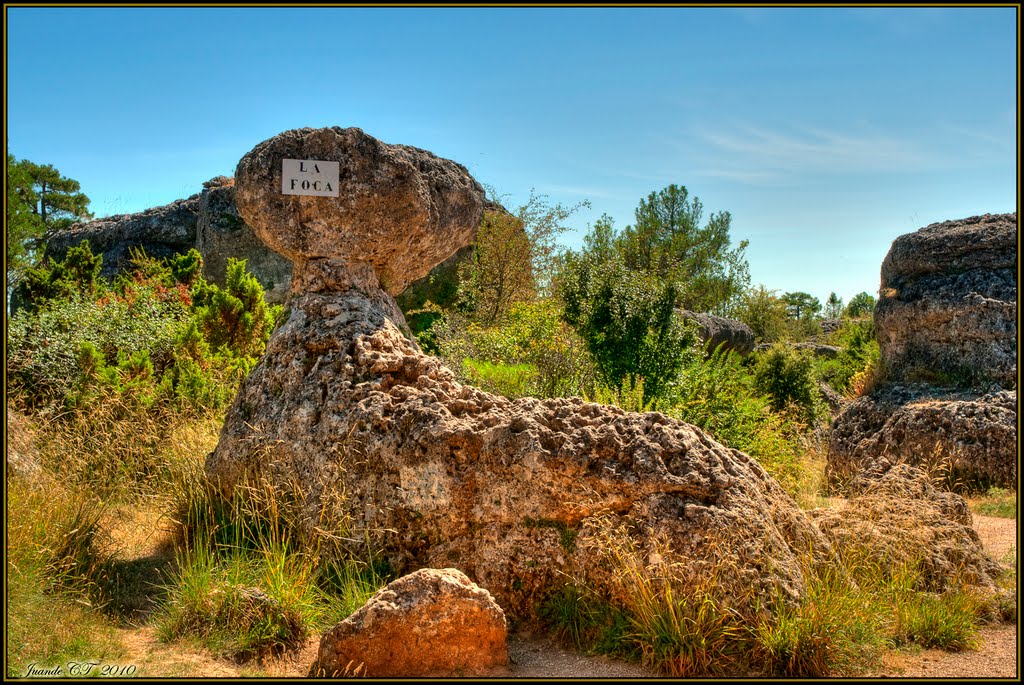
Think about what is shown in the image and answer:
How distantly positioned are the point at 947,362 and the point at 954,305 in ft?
2.44

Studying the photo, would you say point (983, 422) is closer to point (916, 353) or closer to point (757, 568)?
point (916, 353)

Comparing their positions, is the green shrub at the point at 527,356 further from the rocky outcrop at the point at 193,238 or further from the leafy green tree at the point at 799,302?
the leafy green tree at the point at 799,302

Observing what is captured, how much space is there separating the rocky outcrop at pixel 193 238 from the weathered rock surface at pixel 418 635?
44.3ft

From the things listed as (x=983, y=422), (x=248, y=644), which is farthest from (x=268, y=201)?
(x=983, y=422)

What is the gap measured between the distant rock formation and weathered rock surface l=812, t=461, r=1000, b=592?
134 inches

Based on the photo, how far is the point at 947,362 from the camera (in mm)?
10766

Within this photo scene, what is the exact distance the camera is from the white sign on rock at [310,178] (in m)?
6.68

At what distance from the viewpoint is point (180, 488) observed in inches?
255

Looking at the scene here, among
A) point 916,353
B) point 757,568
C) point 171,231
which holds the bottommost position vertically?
point 757,568

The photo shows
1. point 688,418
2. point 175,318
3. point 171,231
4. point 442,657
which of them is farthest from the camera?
point 171,231

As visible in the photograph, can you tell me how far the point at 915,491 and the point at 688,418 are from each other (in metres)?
3.38

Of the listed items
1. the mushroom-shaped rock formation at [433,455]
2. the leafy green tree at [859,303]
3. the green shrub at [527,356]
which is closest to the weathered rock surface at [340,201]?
the mushroom-shaped rock formation at [433,455]

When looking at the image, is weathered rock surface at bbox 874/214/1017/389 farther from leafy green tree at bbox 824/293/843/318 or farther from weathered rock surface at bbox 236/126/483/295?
leafy green tree at bbox 824/293/843/318

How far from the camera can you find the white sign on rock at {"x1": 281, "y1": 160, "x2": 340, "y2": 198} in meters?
6.68
